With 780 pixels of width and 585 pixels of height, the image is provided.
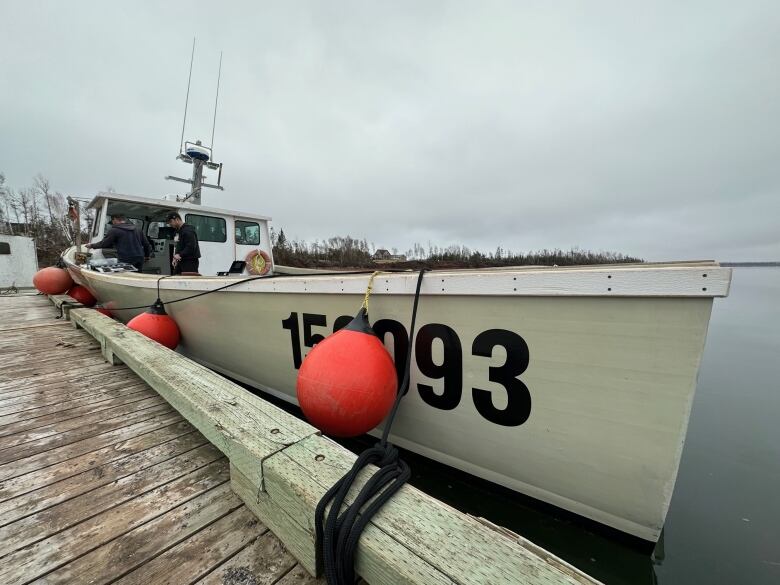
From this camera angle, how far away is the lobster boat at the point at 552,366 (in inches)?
57.0

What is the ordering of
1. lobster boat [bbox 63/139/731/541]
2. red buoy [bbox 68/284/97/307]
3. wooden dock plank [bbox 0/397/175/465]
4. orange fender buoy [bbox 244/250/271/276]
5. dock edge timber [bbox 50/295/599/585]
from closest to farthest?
dock edge timber [bbox 50/295/599/585] < lobster boat [bbox 63/139/731/541] < wooden dock plank [bbox 0/397/175/465] < orange fender buoy [bbox 244/250/271/276] < red buoy [bbox 68/284/97/307]

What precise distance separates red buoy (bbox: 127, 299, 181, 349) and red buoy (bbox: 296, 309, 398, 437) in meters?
2.98

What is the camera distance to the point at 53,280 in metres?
8.13

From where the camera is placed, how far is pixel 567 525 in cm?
192

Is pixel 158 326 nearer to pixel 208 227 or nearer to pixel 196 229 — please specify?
pixel 196 229

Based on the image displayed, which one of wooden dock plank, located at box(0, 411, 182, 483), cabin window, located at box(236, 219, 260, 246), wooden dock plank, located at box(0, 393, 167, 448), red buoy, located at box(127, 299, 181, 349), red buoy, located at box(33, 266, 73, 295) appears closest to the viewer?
wooden dock plank, located at box(0, 411, 182, 483)

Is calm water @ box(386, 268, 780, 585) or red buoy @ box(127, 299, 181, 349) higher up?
red buoy @ box(127, 299, 181, 349)

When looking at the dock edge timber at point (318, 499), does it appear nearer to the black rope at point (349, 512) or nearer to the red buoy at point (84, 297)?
the black rope at point (349, 512)

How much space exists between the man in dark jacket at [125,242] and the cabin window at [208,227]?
2.68ft

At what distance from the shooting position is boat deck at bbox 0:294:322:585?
3.44 ft

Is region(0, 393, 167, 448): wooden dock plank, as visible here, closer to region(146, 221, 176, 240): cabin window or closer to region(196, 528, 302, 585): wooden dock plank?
region(196, 528, 302, 585): wooden dock plank

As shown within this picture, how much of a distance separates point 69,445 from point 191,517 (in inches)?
42.8

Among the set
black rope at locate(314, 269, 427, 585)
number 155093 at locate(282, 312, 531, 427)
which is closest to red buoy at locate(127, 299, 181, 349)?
number 155093 at locate(282, 312, 531, 427)

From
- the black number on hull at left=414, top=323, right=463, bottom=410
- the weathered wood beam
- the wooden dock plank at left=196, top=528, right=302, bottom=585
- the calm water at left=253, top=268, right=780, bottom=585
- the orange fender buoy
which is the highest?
the orange fender buoy
